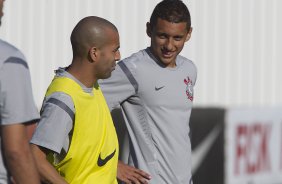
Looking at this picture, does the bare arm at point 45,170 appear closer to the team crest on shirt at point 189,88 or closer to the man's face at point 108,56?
the man's face at point 108,56

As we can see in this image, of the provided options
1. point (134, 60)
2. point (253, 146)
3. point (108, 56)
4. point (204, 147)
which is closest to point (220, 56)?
point (253, 146)

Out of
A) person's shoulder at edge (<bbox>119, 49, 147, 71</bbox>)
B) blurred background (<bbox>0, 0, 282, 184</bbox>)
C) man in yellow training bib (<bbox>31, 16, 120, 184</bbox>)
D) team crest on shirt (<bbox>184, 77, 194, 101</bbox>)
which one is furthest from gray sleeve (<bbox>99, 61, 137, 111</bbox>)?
blurred background (<bbox>0, 0, 282, 184</bbox>)

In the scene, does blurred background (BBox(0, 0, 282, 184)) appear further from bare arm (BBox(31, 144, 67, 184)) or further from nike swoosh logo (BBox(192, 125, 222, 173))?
bare arm (BBox(31, 144, 67, 184))

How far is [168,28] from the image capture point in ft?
16.3

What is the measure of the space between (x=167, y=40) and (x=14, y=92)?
1668mm

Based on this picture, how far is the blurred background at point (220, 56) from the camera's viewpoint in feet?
31.4

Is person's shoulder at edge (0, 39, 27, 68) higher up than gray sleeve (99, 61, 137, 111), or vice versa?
person's shoulder at edge (0, 39, 27, 68)

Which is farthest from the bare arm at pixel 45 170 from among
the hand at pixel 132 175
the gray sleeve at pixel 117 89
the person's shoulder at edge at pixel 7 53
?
the gray sleeve at pixel 117 89

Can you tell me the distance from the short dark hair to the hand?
2.58 feet

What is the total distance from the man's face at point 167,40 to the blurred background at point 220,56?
14.5 feet

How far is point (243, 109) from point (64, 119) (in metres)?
5.98

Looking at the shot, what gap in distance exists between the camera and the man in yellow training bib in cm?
392

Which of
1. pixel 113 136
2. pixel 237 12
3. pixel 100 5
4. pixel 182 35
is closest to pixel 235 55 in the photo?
pixel 237 12

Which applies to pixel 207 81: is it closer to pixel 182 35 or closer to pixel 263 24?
pixel 263 24
